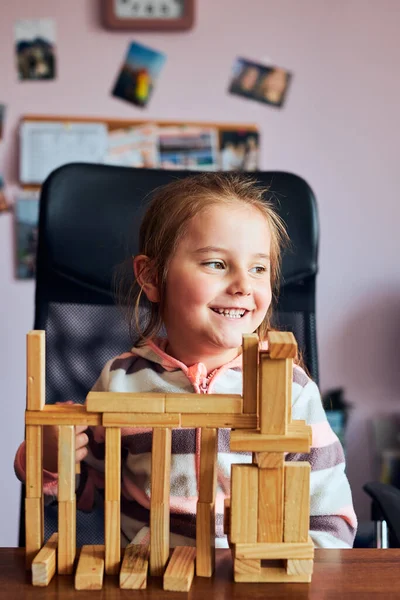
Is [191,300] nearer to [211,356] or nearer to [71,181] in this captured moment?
[211,356]

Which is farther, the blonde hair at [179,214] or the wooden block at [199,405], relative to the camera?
the blonde hair at [179,214]

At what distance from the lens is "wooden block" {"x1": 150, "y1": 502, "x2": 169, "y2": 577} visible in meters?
0.77

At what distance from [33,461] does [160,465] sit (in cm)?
12

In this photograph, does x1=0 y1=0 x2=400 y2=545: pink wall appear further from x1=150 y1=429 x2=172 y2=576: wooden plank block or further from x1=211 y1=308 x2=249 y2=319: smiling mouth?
x1=150 y1=429 x2=172 y2=576: wooden plank block

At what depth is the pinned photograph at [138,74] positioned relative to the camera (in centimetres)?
269

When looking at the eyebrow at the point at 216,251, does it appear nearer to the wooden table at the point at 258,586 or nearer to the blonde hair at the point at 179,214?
the blonde hair at the point at 179,214

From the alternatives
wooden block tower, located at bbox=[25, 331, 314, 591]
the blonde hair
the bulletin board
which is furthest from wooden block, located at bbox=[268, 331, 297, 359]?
the bulletin board

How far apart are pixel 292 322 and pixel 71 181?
19.2 inches

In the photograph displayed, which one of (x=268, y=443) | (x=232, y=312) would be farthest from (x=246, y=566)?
(x=232, y=312)

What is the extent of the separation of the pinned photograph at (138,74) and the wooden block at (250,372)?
209cm

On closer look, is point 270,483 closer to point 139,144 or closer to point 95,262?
point 95,262

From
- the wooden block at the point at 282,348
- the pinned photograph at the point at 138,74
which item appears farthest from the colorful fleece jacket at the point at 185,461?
the pinned photograph at the point at 138,74

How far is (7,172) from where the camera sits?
2.70 metres

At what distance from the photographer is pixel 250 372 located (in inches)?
29.4
